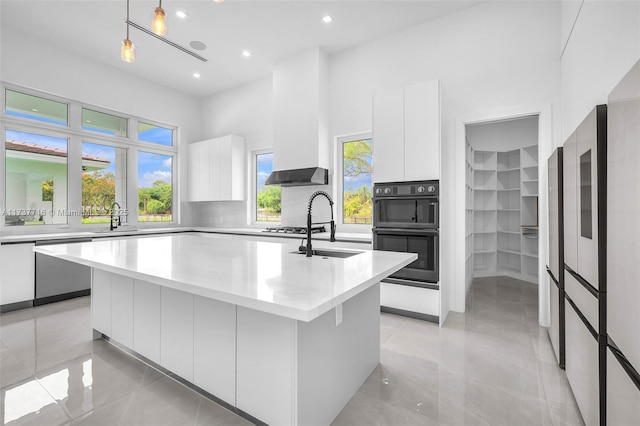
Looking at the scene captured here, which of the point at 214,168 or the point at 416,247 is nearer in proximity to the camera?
the point at 416,247

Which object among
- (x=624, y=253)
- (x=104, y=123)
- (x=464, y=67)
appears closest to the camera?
(x=624, y=253)

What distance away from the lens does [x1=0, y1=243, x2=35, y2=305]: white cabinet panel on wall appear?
11.3 ft

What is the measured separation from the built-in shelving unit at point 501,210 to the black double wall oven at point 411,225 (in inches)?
95.6

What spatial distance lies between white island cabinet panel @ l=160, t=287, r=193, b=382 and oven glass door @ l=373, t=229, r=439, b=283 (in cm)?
217

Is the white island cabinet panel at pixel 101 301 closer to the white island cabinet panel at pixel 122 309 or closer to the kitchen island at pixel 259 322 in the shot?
the white island cabinet panel at pixel 122 309

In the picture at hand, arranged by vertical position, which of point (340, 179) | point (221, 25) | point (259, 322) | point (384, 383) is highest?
point (221, 25)

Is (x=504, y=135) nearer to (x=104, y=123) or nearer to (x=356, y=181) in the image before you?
(x=356, y=181)

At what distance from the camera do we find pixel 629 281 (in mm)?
999

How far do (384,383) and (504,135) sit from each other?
16.2 feet

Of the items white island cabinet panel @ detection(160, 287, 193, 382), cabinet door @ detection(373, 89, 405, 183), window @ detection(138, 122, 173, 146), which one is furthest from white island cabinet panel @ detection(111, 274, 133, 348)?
window @ detection(138, 122, 173, 146)

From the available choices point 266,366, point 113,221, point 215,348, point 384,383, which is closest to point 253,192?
point 113,221

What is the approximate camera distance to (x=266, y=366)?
1469 mm

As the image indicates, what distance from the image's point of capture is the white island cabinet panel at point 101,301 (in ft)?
8.25

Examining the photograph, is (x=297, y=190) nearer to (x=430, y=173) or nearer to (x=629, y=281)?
(x=430, y=173)
